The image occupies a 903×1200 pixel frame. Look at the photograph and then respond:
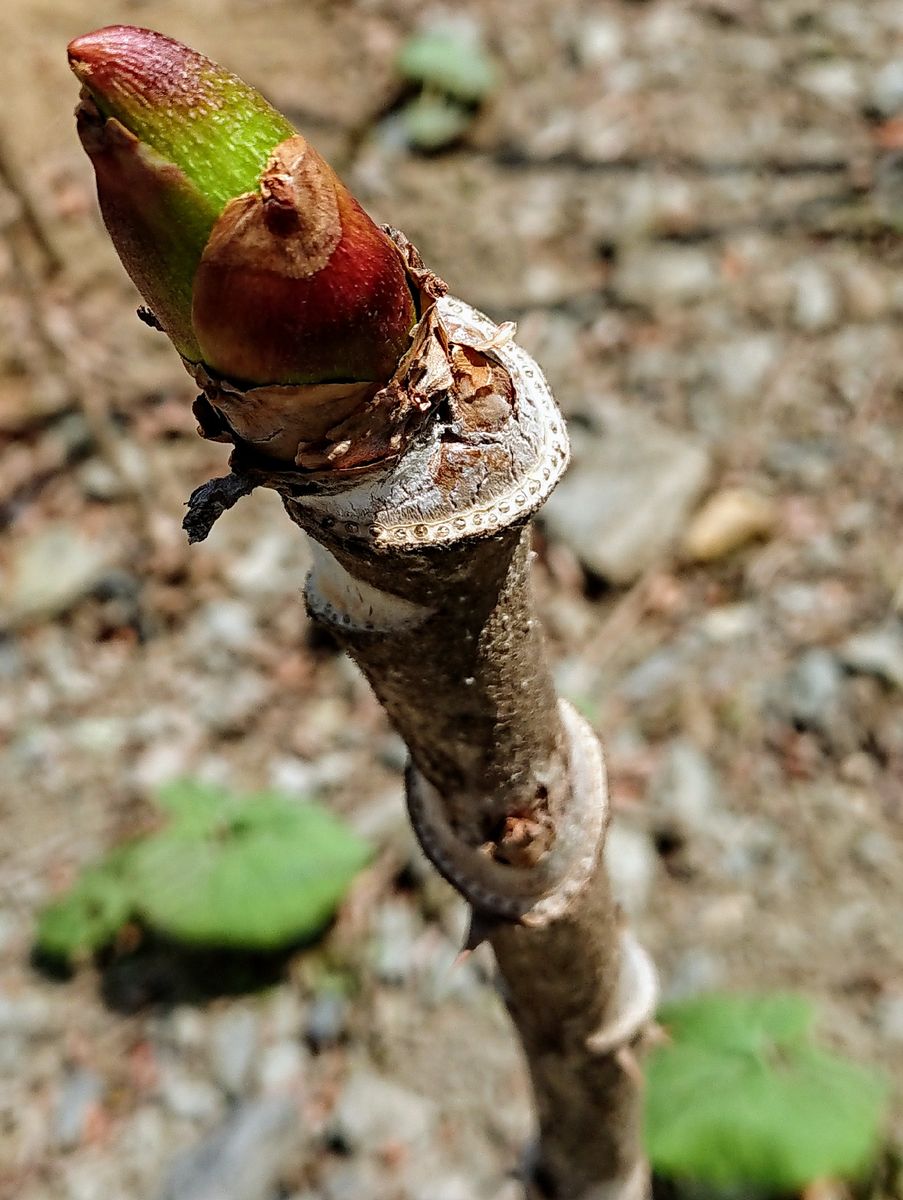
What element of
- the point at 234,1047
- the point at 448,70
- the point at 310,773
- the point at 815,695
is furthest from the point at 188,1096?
the point at 448,70

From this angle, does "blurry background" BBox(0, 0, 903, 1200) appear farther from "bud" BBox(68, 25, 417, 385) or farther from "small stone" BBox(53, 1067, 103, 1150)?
"bud" BBox(68, 25, 417, 385)

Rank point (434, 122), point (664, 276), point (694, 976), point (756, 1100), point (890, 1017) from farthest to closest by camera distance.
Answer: point (434, 122) → point (664, 276) → point (694, 976) → point (890, 1017) → point (756, 1100)

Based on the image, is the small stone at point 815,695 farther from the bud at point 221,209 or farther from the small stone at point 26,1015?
the bud at point 221,209

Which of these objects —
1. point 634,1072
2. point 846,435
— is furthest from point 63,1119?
point 846,435

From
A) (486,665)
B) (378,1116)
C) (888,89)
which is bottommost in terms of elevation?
(378,1116)

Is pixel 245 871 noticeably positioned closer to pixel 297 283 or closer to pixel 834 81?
pixel 297 283

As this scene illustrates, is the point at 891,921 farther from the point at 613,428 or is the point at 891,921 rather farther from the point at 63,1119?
the point at 63,1119

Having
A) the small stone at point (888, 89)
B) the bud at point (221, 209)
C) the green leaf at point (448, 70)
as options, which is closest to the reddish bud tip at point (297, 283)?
the bud at point (221, 209)
